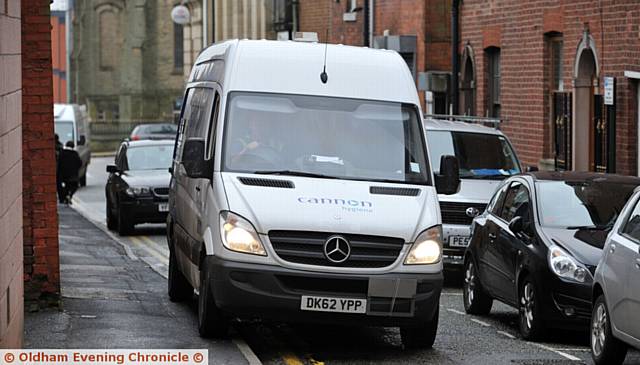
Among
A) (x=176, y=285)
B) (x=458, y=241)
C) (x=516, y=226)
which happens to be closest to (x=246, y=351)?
(x=516, y=226)

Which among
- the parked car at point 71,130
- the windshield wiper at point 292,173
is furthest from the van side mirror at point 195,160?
the parked car at point 71,130

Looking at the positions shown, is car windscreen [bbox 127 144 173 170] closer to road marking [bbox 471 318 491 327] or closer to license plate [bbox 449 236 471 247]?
license plate [bbox 449 236 471 247]

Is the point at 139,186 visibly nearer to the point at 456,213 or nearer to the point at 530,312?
the point at 456,213

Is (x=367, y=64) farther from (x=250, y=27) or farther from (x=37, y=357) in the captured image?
(x=250, y=27)

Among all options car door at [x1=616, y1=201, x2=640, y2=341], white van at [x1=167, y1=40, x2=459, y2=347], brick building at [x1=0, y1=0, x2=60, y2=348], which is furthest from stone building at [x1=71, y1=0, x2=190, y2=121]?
car door at [x1=616, y1=201, x2=640, y2=341]

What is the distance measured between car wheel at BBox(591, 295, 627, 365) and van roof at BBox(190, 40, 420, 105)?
8.15 ft

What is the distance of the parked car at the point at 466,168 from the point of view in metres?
18.3

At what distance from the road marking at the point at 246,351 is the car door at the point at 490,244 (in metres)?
3.52

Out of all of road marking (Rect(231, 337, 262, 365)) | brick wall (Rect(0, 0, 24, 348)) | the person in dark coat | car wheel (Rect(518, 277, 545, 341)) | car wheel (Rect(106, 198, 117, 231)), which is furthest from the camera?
the person in dark coat

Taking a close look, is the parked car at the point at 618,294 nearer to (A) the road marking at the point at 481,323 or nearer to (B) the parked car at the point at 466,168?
(A) the road marking at the point at 481,323

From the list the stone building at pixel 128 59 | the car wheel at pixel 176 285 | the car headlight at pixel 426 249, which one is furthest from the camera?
the stone building at pixel 128 59

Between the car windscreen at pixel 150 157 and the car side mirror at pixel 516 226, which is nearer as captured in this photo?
the car side mirror at pixel 516 226

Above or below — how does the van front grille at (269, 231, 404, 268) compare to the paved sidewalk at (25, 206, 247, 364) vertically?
above

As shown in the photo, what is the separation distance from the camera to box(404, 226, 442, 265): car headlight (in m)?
11.4
